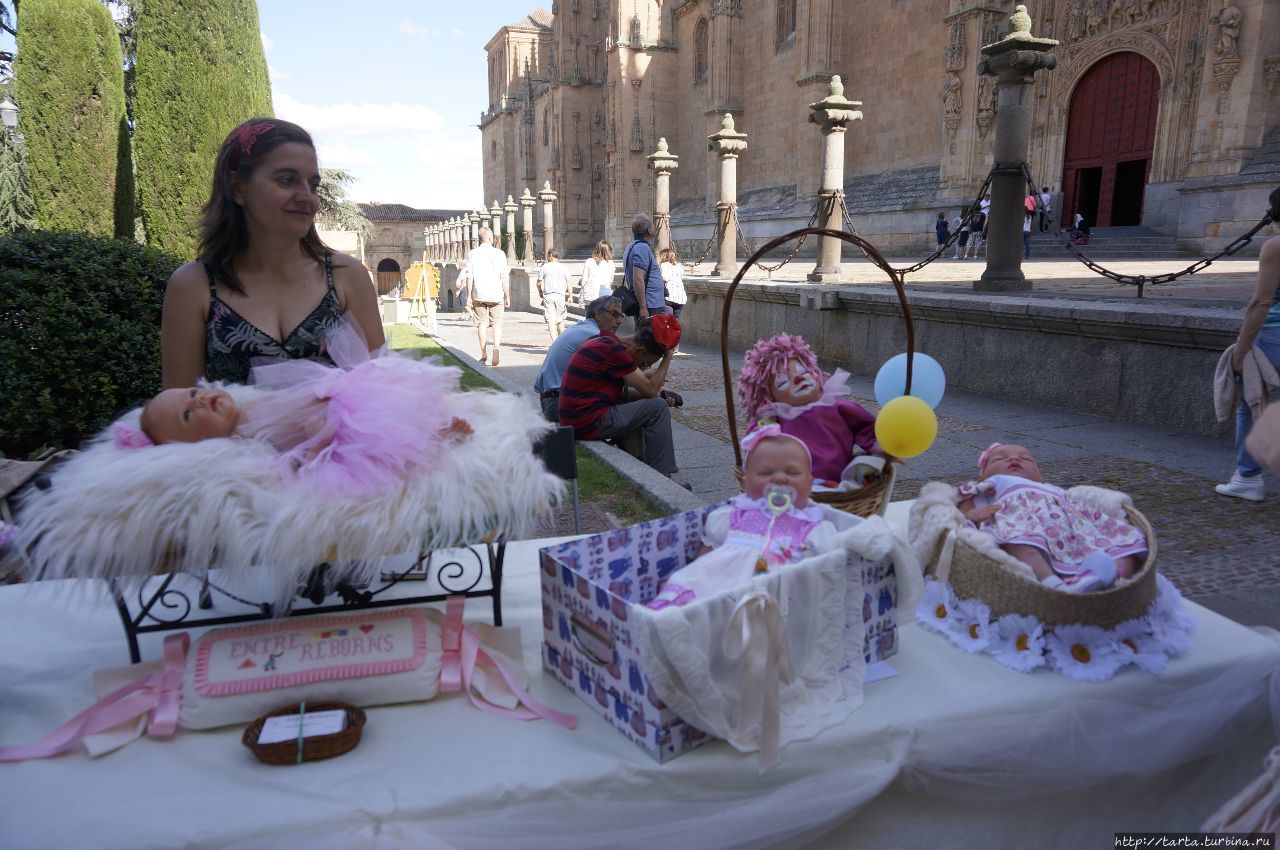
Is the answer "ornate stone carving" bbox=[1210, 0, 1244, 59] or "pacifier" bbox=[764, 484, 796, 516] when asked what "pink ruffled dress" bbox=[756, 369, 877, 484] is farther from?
"ornate stone carving" bbox=[1210, 0, 1244, 59]

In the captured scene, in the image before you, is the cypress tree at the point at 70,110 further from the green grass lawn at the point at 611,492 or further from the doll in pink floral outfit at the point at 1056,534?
the doll in pink floral outfit at the point at 1056,534

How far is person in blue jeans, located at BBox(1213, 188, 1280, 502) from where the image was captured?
4512 mm

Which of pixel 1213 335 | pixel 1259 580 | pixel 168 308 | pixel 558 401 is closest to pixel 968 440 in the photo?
pixel 1213 335

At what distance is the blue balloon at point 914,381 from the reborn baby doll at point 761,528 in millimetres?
1008

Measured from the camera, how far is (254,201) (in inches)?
88.6

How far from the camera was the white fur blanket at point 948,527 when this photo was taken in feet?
7.84

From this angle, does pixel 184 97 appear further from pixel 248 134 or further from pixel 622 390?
pixel 248 134

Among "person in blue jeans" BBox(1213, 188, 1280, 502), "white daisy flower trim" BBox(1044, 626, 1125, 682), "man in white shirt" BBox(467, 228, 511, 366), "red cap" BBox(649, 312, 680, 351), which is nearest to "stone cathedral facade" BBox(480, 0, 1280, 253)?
"person in blue jeans" BBox(1213, 188, 1280, 502)

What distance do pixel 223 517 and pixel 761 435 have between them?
1433 mm

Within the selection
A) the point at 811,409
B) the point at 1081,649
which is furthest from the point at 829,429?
the point at 1081,649

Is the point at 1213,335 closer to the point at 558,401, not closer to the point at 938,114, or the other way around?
the point at 558,401

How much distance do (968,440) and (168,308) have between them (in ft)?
19.2

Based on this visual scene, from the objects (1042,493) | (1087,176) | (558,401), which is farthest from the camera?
(1087,176)

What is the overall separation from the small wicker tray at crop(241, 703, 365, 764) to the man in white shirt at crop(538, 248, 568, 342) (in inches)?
489
